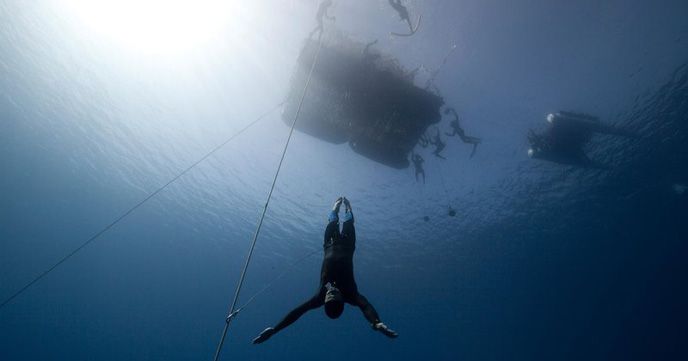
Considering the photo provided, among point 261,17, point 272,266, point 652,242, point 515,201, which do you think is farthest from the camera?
point 272,266

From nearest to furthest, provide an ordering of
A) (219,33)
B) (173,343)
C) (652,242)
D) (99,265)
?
1. (219,33)
2. (652,242)
3. (99,265)
4. (173,343)

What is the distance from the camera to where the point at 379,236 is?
85.7 ft

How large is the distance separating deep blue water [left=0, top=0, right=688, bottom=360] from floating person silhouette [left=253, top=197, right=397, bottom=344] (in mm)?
5757

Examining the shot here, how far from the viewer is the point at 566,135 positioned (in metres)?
12.5

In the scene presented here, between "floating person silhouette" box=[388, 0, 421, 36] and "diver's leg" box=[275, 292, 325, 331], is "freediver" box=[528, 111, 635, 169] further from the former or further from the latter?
"diver's leg" box=[275, 292, 325, 331]

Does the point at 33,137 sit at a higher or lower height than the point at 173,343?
lower

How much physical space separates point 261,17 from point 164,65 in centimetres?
847

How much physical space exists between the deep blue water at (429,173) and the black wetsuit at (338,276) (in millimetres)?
5707

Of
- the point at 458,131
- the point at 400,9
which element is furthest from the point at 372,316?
the point at 458,131

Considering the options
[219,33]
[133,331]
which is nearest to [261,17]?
[219,33]

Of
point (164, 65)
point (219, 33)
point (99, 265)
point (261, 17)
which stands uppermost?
point (99, 265)

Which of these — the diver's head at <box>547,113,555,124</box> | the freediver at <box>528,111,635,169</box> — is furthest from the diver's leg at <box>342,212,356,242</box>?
the freediver at <box>528,111,635,169</box>

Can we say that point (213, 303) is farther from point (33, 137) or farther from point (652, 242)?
point (652, 242)

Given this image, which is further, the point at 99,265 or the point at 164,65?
the point at 99,265
